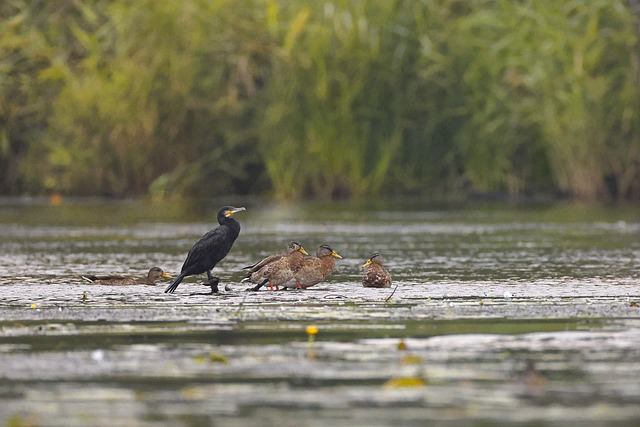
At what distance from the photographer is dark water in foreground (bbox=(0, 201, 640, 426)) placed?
8039 mm

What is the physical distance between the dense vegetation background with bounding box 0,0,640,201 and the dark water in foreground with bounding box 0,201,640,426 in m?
13.4

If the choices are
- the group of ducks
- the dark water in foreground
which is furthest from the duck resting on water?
the dark water in foreground

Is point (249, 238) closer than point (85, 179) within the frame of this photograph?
Yes

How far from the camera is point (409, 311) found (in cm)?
1255

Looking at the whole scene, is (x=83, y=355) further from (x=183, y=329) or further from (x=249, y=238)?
(x=249, y=238)

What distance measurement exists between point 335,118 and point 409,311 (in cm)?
2323

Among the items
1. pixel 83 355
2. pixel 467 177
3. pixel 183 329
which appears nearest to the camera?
pixel 83 355

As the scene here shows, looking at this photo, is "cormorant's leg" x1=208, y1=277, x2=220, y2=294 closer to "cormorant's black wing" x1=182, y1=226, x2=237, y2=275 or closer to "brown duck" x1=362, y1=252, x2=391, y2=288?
"cormorant's black wing" x1=182, y1=226, x2=237, y2=275

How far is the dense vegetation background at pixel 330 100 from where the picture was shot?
33.9 meters

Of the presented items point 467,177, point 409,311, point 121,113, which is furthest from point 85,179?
point 409,311

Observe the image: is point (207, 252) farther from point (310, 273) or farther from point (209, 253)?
point (310, 273)

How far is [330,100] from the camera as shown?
118 feet

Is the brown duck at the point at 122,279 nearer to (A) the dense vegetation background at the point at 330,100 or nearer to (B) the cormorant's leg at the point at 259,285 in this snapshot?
(B) the cormorant's leg at the point at 259,285

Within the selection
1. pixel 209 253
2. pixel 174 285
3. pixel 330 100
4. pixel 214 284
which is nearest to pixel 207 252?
pixel 209 253
